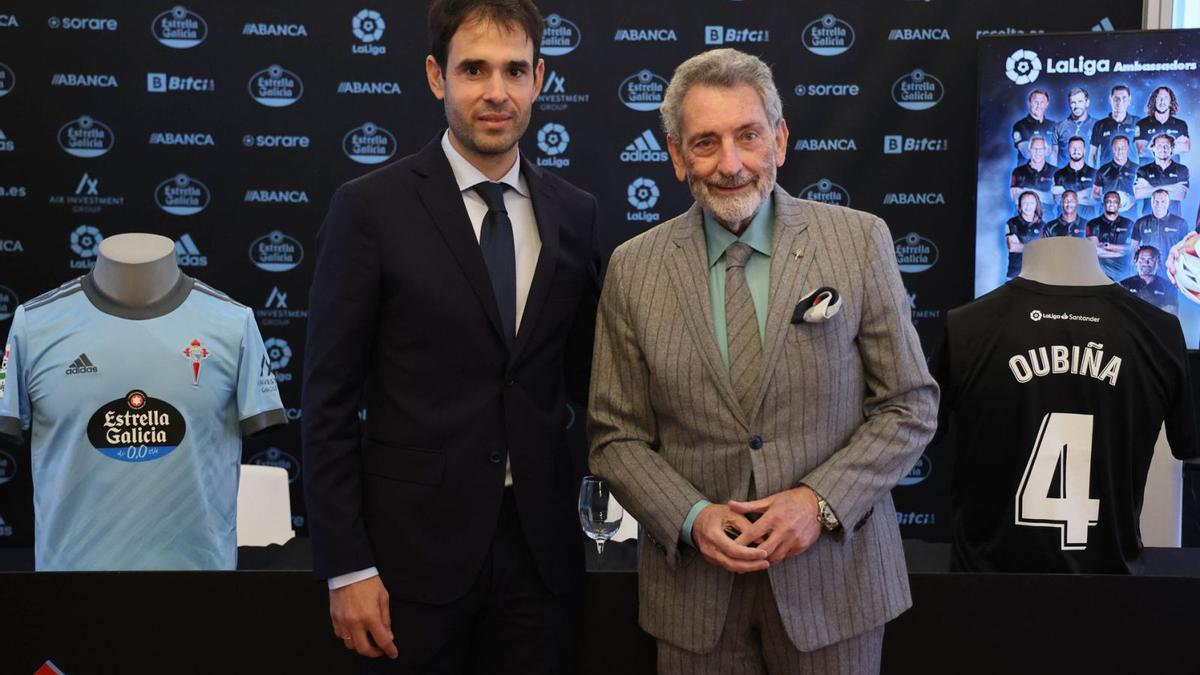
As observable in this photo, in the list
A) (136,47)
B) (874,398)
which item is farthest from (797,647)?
(136,47)

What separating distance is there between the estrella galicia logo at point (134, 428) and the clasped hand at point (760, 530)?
5.20 feet

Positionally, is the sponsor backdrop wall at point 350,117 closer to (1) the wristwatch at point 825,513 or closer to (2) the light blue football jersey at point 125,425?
(2) the light blue football jersey at point 125,425

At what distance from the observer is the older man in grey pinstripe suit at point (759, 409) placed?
5.29ft

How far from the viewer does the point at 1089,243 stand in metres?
2.62

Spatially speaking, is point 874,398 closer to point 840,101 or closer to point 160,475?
point 160,475

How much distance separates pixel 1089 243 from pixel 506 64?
163 centimetres

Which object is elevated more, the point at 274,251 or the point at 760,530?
the point at 274,251

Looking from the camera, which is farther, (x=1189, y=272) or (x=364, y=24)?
(x=364, y=24)

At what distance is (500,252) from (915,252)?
3447mm

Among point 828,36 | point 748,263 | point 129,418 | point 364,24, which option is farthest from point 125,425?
point 828,36

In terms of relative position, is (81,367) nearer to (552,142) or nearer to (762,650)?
(762,650)

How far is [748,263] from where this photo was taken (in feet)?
5.68

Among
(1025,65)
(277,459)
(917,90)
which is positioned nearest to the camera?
(1025,65)

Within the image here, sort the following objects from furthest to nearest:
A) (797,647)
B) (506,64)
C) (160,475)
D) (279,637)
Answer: (160,475) → (279,637) → (506,64) → (797,647)
